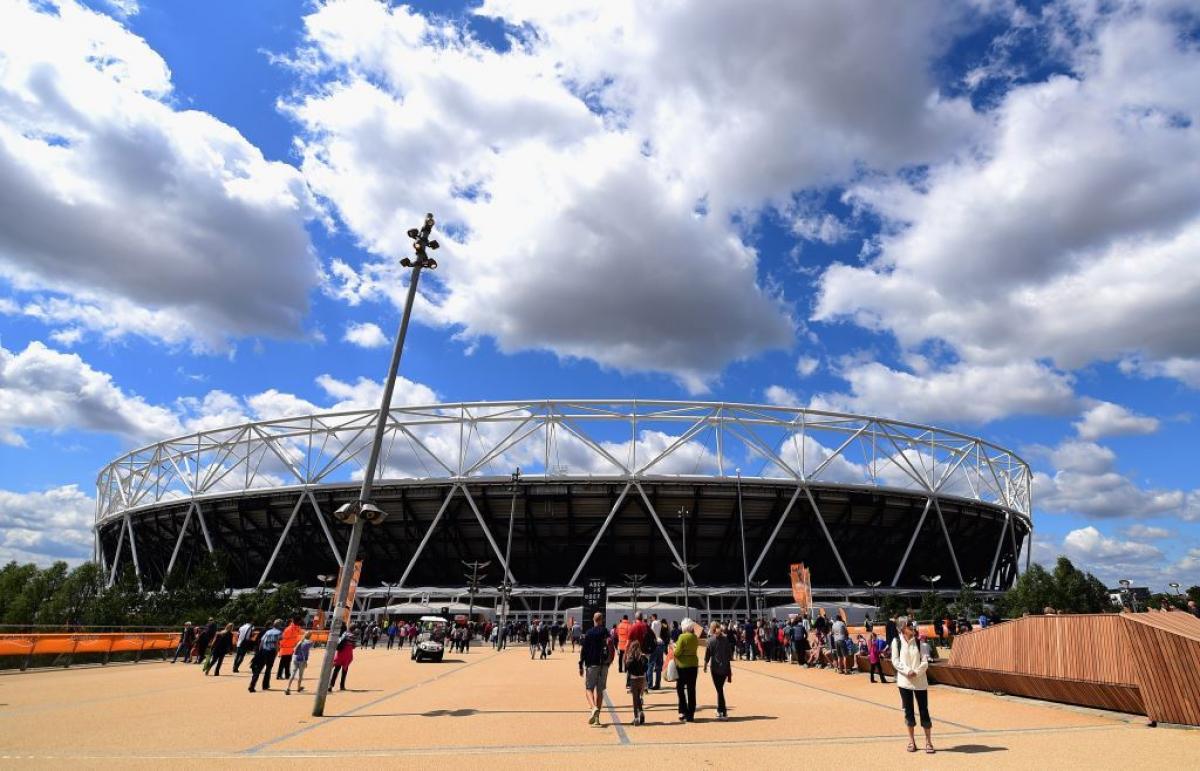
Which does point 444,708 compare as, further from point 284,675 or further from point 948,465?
point 948,465

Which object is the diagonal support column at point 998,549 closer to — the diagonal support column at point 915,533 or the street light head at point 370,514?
the diagonal support column at point 915,533

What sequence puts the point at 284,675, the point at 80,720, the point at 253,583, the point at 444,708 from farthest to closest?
the point at 253,583, the point at 284,675, the point at 444,708, the point at 80,720

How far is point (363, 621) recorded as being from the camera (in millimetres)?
48312

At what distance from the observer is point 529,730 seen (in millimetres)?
9102

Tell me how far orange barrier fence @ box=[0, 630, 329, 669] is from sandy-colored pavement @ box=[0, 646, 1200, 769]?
495 centimetres

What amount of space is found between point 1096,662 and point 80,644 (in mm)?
26383

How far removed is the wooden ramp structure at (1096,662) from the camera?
27.5 feet

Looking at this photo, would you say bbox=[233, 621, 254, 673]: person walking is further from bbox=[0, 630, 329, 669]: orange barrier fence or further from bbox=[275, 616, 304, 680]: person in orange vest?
bbox=[275, 616, 304, 680]: person in orange vest

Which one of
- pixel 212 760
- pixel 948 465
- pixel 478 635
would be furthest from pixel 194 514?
pixel 948 465

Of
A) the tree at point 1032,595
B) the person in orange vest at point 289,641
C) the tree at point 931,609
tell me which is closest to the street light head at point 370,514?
the person in orange vest at point 289,641

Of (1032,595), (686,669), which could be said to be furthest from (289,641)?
(1032,595)

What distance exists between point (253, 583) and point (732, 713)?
58.8 metres

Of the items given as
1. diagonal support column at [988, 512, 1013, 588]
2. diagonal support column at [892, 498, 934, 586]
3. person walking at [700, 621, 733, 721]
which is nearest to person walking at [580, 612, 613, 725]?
person walking at [700, 621, 733, 721]

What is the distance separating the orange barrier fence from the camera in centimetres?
1822
